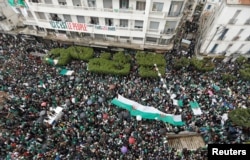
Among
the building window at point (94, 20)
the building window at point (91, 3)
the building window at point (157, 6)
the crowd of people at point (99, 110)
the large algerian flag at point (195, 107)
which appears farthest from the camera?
the building window at point (94, 20)

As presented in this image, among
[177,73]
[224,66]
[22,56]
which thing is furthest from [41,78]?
[224,66]

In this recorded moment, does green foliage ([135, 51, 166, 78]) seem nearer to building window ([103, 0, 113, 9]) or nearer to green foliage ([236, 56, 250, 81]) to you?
building window ([103, 0, 113, 9])

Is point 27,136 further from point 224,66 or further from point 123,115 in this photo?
point 224,66

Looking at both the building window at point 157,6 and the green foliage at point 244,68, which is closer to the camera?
the building window at point 157,6

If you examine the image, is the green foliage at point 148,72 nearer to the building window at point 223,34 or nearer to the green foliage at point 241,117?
the building window at point 223,34

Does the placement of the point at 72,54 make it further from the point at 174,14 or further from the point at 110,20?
the point at 174,14

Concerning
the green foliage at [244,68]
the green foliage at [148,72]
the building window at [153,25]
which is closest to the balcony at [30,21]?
the building window at [153,25]
